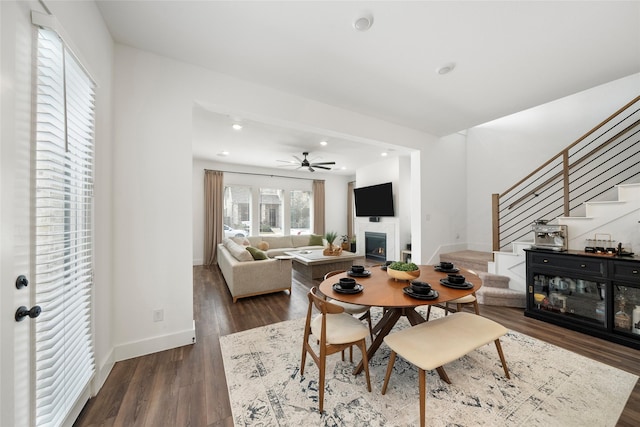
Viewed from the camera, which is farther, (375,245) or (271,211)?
(271,211)

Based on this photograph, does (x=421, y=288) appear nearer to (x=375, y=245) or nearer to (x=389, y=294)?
(x=389, y=294)

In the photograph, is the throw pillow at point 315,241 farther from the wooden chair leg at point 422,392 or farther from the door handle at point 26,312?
the door handle at point 26,312

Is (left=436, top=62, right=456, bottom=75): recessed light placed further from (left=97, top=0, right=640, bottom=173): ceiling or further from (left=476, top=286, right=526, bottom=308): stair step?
(left=476, top=286, right=526, bottom=308): stair step

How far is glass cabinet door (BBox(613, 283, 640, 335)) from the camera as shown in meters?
2.28

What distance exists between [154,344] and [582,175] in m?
6.00

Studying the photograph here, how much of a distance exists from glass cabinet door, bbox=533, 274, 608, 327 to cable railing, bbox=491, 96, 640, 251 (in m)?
1.00

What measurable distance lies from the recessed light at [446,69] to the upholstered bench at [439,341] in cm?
243

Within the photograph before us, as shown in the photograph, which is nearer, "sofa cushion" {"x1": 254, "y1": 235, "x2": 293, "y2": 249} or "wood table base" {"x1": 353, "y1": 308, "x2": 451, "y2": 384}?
"wood table base" {"x1": 353, "y1": 308, "x2": 451, "y2": 384}

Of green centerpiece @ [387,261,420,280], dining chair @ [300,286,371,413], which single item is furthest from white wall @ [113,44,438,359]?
green centerpiece @ [387,261,420,280]

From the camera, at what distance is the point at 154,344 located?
2.17 m

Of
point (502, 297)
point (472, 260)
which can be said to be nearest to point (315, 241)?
point (472, 260)

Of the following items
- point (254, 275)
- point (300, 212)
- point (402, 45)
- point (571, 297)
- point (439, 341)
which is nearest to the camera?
point (439, 341)

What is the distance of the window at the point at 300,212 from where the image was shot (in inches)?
313

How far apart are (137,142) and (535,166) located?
6.05 metres
